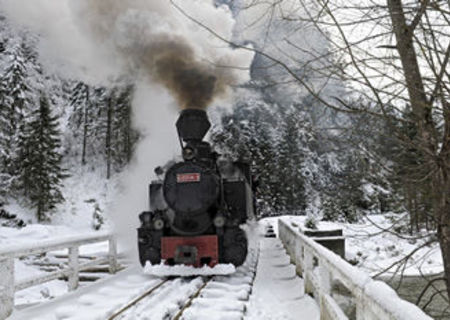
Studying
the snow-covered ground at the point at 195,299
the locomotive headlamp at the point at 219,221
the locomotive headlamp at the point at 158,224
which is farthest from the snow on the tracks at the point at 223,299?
the locomotive headlamp at the point at 158,224

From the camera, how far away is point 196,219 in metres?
8.39

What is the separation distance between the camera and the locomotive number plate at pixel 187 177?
843 cm

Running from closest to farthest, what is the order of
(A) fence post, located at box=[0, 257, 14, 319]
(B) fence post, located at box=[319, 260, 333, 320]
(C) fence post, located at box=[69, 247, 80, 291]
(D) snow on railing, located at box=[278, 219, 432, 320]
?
(D) snow on railing, located at box=[278, 219, 432, 320] < (B) fence post, located at box=[319, 260, 333, 320] < (A) fence post, located at box=[0, 257, 14, 319] < (C) fence post, located at box=[69, 247, 80, 291]

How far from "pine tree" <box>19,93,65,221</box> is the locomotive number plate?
2284cm

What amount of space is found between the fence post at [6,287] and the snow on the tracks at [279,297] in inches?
120

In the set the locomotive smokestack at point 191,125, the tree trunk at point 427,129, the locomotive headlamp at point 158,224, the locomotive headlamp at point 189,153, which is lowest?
the locomotive headlamp at point 158,224

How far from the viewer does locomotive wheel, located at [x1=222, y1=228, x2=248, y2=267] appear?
7.94m

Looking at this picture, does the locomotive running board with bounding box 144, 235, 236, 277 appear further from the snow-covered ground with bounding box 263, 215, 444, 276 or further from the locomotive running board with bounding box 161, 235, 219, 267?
the snow-covered ground with bounding box 263, 215, 444, 276

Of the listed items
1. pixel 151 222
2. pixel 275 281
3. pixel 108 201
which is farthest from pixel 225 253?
pixel 108 201

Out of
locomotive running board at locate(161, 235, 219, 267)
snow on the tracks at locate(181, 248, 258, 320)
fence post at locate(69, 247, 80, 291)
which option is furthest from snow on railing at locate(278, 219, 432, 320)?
fence post at locate(69, 247, 80, 291)

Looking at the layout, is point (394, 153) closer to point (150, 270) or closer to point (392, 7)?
point (392, 7)

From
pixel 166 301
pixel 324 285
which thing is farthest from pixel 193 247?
pixel 324 285

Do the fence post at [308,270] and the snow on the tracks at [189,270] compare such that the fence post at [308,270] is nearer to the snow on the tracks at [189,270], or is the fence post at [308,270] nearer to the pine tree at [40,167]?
the snow on the tracks at [189,270]

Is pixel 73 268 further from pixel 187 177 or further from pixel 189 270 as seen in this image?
pixel 187 177
